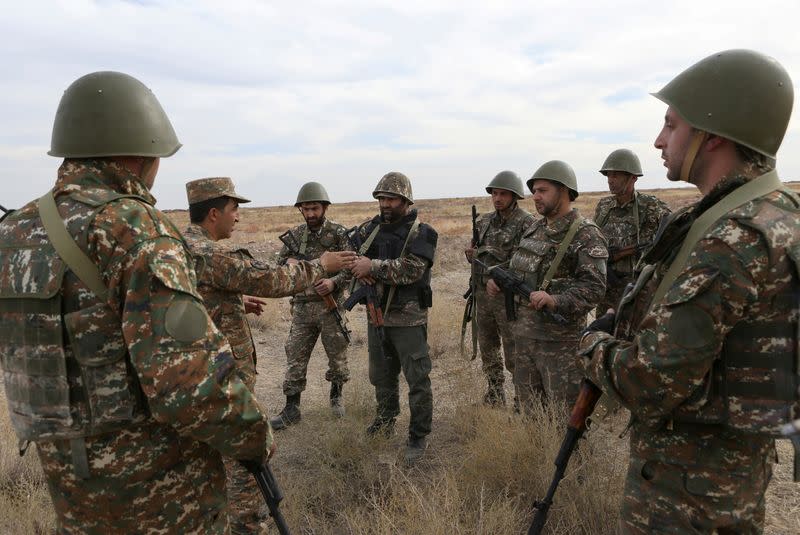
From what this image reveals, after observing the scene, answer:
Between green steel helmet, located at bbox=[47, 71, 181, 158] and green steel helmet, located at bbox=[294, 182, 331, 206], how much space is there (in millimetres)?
4019

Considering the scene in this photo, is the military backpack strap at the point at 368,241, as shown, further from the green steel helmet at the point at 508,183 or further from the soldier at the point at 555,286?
the green steel helmet at the point at 508,183

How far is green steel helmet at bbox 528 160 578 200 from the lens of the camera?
4449 mm

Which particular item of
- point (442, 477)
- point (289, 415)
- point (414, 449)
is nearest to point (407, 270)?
point (414, 449)

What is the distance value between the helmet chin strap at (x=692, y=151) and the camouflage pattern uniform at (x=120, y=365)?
1839mm

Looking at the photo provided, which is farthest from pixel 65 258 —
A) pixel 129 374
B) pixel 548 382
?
pixel 548 382

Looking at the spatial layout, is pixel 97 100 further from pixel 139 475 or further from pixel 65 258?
pixel 139 475

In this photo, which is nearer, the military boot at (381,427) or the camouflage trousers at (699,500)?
the camouflage trousers at (699,500)

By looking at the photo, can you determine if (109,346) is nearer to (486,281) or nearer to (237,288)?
(237,288)

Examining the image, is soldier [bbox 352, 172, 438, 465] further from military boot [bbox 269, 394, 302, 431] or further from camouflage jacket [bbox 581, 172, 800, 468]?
camouflage jacket [bbox 581, 172, 800, 468]

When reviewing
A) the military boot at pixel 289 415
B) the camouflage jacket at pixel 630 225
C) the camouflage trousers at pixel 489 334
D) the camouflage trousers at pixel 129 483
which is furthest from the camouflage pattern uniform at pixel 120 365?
the camouflage jacket at pixel 630 225

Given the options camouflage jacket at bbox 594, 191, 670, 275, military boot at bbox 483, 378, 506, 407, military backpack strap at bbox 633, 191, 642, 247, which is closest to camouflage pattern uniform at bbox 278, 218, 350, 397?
military boot at bbox 483, 378, 506, 407

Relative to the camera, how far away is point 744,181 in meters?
1.79

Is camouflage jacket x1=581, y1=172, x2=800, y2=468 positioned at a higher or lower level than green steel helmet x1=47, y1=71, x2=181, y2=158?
lower

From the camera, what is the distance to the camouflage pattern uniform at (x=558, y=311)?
4121 millimetres
